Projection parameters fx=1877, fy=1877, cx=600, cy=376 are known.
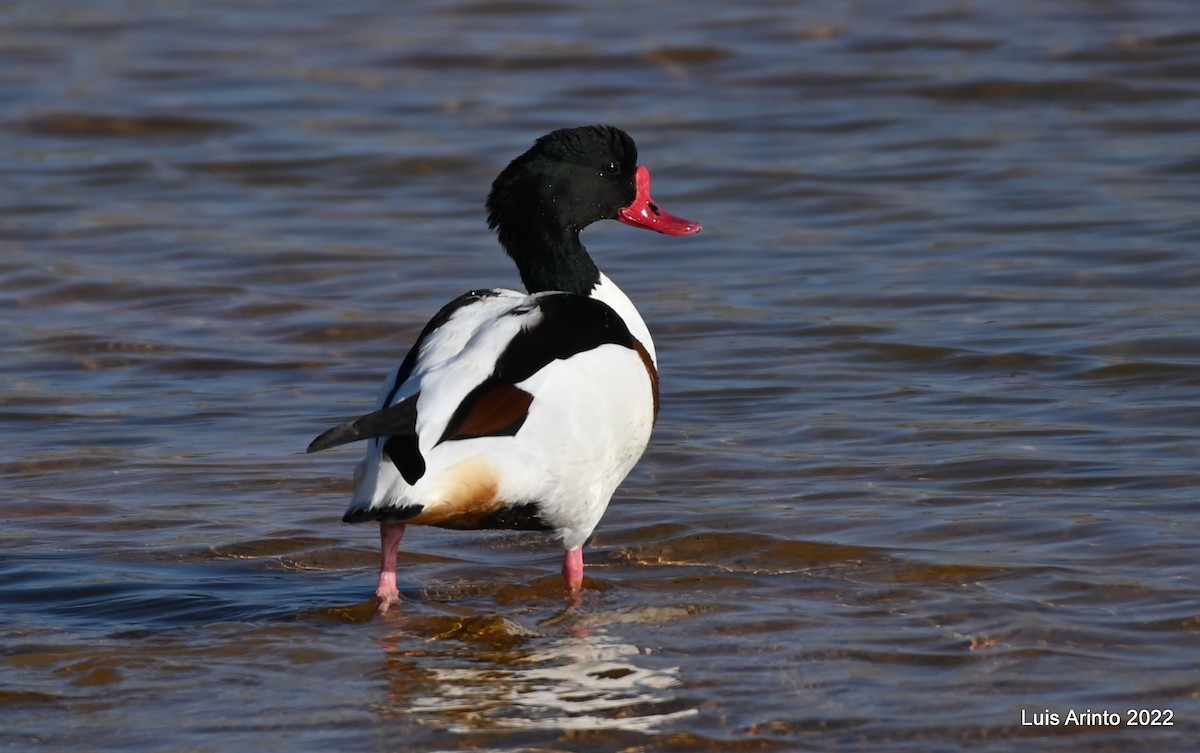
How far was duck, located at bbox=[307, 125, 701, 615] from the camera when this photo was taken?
5027 mm

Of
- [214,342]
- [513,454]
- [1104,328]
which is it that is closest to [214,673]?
[513,454]

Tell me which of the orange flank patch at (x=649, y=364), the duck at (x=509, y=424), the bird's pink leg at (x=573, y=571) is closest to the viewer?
the duck at (x=509, y=424)

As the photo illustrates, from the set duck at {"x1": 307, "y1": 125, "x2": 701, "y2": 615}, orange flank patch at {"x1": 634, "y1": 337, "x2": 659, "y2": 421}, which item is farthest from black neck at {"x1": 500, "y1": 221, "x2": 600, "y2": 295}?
orange flank patch at {"x1": 634, "y1": 337, "x2": 659, "y2": 421}

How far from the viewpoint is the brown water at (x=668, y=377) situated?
474 cm

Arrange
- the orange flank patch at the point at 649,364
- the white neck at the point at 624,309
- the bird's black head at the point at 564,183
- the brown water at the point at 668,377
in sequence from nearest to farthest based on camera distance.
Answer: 1. the brown water at the point at 668,377
2. the orange flank patch at the point at 649,364
3. the white neck at the point at 624,309
4. the bird's black head at the point at 564,183

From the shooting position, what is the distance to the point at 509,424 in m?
5.14

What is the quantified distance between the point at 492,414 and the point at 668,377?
10.5 feet

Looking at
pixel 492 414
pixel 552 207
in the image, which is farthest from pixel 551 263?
pixel 492 414

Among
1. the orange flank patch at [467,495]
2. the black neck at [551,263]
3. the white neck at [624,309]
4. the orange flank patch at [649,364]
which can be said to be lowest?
the orange flank patch at [467,495]

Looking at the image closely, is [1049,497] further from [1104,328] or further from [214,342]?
[214,342]

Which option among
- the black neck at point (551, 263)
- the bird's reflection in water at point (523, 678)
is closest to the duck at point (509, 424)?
the black neck at point (551, 263)

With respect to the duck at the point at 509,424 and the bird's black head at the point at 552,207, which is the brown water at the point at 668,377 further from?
the bird's black head at the point at 552,207

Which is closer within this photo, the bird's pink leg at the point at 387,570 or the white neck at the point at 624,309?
the bird's pink leg at the point at 387,570

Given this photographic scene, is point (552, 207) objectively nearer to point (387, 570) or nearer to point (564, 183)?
point (564, 183)
